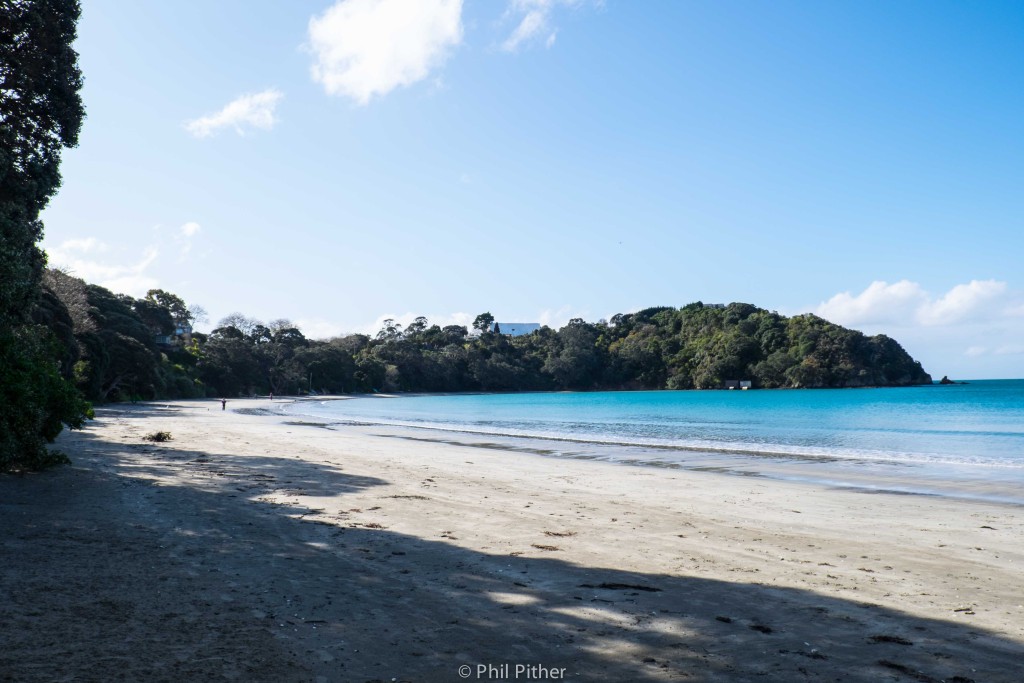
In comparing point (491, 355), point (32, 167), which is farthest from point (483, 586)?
point (491, 355)

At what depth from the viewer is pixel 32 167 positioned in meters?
12.7

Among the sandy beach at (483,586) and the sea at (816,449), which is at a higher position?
the sandy beach at (483,586)

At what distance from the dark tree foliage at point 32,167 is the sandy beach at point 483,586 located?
1005 mm

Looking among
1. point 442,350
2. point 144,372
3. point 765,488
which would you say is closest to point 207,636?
point 765,488

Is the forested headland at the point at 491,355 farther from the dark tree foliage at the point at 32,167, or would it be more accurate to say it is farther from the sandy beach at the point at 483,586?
the sandy beach at the point at 483,586

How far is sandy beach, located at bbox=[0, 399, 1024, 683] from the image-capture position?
159 inches

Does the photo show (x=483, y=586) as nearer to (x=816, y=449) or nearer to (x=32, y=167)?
(x=32, y=167)

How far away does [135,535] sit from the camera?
686 centimetres

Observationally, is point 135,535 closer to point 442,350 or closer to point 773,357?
point 773,357

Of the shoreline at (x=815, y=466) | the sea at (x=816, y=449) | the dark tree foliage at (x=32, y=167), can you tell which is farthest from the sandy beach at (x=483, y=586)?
the sea at (x=816, y=449)

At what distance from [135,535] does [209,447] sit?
38.6ft

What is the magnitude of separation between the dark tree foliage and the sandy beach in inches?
39.6

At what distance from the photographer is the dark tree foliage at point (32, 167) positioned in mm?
10219

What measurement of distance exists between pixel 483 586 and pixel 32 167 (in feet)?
41.1
